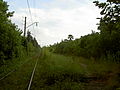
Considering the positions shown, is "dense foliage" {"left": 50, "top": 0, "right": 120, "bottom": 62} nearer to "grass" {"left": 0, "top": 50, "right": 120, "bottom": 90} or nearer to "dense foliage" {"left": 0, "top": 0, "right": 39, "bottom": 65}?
"grass" {"left": 0, "top": 50, "right": 120, "bottom": 90}

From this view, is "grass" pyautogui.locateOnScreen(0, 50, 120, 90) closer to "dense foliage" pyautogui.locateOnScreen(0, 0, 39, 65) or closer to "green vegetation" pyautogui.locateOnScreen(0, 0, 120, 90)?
"green vegetation" pyautogui.locateOnScreen(0, 0, 120, 90)

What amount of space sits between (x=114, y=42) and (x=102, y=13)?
13576 millimetres

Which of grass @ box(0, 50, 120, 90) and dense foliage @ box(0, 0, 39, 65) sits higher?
dense foliage @ box(0, 0, 39, 65)

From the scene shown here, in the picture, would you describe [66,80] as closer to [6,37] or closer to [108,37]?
[6,37]

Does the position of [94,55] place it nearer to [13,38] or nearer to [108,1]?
[13,38]

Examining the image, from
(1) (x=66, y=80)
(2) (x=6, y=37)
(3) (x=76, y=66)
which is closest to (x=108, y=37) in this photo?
(3) (x=76, y=66)


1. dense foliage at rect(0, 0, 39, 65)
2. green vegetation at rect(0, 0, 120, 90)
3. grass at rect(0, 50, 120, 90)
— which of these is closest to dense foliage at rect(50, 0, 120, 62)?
green vegetation at rect(0, 0, 120, 90)

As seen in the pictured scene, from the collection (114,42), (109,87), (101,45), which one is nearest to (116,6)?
(109,87)

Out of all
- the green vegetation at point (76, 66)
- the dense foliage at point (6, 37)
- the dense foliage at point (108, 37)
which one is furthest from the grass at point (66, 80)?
the dense foliage at point (6, 37)

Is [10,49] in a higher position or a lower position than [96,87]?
higher

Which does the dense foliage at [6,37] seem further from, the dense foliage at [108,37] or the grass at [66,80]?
the dense foliage at [108,37]

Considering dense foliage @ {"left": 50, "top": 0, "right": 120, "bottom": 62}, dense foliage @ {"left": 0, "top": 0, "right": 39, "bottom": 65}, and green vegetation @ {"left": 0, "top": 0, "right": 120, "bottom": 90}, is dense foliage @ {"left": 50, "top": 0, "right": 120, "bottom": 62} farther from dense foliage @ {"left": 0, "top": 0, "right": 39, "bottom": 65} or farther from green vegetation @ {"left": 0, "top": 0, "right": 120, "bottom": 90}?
dense foliage @ {"left": 0, "top": 0, "right": 39, "bottom": 65}

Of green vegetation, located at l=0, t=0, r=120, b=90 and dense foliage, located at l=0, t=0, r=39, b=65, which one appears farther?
dense foliage, located at l=0, t=0, r=39, b=65

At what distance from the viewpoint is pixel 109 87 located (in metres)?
11.7
